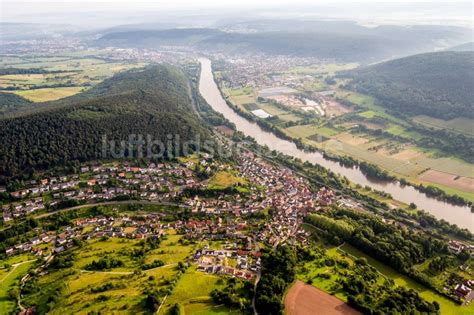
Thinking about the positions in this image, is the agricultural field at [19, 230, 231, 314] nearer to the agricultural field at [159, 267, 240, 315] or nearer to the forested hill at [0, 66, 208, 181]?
the agricultural field at [159, 267, 240, 315]

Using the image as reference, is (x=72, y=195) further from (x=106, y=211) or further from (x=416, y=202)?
(x=416, y=202)

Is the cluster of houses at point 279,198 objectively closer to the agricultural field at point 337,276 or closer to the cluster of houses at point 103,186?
the agricultural field at point 337,276

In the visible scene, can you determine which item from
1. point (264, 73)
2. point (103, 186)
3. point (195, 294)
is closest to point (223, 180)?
point (103, 186)

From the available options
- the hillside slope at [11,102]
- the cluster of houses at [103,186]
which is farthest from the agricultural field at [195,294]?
the hillside slope at [11,102]

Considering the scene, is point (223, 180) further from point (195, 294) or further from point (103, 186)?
point (195, 294)

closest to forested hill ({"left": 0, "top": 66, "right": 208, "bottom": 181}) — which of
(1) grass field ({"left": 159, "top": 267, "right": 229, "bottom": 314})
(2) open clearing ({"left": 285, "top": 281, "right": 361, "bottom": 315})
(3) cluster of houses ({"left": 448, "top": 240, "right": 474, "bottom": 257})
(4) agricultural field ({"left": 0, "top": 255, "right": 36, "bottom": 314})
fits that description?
(4) agricultural field ({"left": 0, "top": 255, "right": 36, "bottom": 314})
